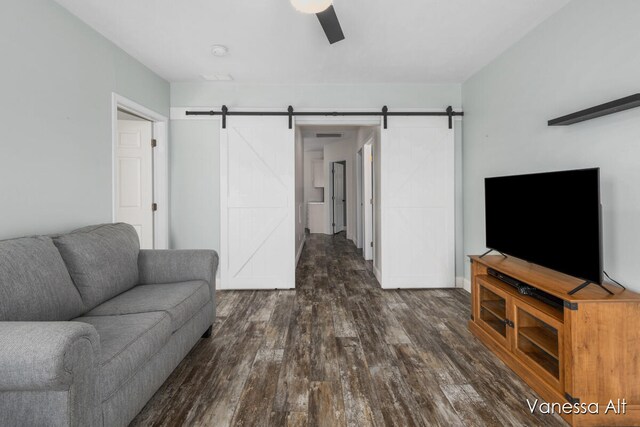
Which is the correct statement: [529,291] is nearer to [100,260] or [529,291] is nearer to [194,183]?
[100,260]

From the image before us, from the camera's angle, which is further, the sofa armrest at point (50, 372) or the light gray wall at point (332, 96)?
the light gray wall at point (332, 96)

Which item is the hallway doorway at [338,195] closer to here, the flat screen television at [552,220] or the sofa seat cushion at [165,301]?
the flat screen television at [552,220]

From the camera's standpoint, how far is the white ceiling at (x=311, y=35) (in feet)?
7.42

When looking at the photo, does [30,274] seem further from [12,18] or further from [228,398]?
[12,18]

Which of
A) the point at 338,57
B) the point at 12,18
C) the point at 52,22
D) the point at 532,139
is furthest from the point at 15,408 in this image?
the point at 532,139

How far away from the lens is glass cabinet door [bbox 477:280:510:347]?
2143 millimetres

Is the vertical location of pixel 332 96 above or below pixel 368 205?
above

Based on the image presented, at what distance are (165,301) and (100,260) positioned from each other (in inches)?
20.1

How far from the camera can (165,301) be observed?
1914 mm

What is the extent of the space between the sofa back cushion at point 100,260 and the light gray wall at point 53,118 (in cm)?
33

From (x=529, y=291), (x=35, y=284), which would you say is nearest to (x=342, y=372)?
(x=529, y=291)

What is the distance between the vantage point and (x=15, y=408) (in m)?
1.11

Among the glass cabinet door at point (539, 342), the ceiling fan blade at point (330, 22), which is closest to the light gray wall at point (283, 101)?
the ceiling fan blade at point (330, 22)

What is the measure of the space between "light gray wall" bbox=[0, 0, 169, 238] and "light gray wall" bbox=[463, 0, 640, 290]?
3.62 m
